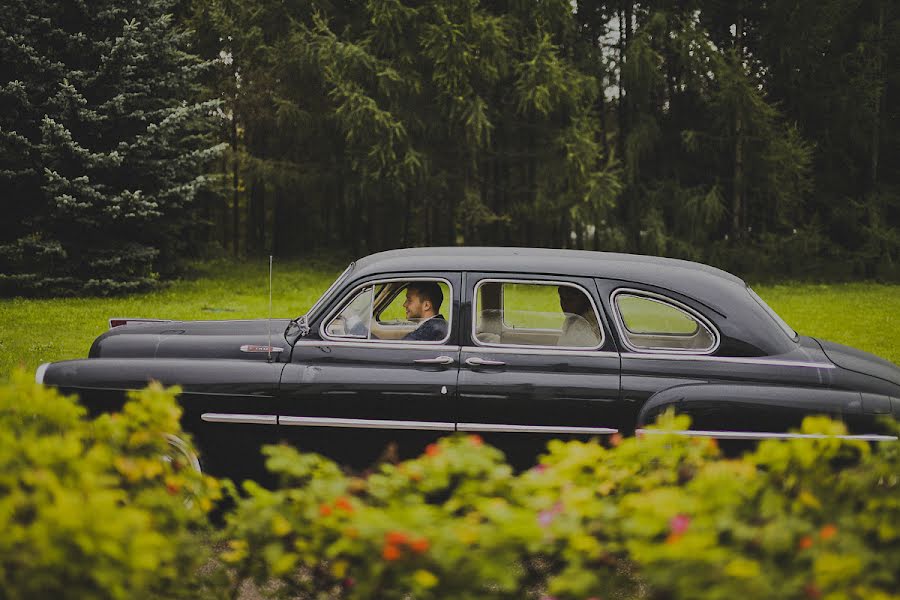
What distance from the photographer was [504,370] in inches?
189

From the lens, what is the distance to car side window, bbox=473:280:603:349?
4938mm

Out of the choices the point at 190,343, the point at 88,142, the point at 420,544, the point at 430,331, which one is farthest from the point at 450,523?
the point at 88,142

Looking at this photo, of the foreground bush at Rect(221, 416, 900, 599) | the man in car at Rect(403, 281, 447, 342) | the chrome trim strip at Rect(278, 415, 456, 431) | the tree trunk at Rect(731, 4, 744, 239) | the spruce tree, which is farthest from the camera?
the tree trunk at Rect(731, 4, 744, 239)

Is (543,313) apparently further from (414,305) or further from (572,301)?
(414,305)

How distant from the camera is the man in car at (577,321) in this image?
4.93 meters

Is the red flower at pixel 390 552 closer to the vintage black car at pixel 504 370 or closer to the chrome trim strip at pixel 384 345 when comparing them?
the vintage black car at pixel 504 370

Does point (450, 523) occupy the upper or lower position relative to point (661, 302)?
lower

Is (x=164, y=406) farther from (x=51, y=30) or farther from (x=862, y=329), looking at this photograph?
(x=51, y=30)

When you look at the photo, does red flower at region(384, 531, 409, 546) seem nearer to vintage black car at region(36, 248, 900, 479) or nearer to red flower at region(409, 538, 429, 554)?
red flower at region(409, 538, 429, 554)

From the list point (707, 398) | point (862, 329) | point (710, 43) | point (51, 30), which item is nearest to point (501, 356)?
point (707, 398)

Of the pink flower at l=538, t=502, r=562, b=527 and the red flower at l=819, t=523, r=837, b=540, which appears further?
the pink flower at l=538, t=502, r=562, b=527

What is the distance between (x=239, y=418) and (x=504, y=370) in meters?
1.70

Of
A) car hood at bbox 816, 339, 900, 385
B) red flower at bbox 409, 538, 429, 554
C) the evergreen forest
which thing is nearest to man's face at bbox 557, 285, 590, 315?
car hood at bbox 816, 339, 900, 385

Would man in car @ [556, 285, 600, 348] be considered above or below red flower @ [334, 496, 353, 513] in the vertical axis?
above
